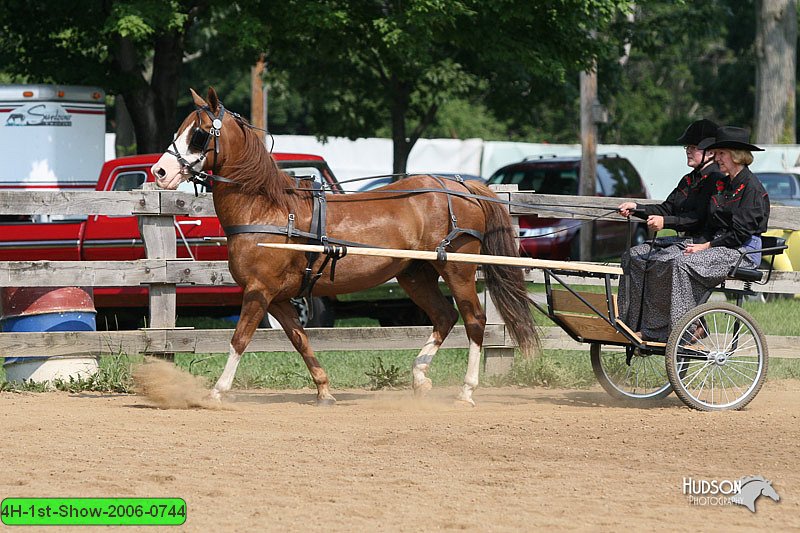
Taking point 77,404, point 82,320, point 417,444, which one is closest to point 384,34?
point 82,320

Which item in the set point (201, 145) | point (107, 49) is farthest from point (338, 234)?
point (107, 49)

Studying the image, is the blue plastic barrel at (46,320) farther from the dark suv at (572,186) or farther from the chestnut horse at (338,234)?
the dark suv at (572,186)

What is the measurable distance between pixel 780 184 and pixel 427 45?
29.4 feet

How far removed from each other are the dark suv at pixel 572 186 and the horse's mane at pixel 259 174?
1027 cm

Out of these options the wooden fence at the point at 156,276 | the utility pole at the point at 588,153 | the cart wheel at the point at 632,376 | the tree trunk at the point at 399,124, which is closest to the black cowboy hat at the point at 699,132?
the wooden fence at the point at 156,276

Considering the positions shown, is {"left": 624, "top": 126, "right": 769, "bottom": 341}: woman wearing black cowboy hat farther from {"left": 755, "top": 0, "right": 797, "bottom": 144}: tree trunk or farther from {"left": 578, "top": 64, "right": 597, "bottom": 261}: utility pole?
{"left": 755, "top": 0, "right": 797, "bottom": 144}: tree trunk

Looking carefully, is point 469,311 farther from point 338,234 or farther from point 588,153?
point 588,153

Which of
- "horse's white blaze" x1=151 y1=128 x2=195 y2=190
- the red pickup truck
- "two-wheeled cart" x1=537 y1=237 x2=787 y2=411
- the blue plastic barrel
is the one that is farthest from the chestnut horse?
the red pickup truck

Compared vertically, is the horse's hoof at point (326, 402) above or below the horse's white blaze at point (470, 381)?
below

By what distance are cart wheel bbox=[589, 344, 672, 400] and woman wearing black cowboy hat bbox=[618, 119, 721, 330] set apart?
28.4 inches

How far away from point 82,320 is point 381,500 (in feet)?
16.7

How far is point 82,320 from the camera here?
9.92 metres

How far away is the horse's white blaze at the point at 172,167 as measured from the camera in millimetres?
8047

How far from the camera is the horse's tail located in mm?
8945
